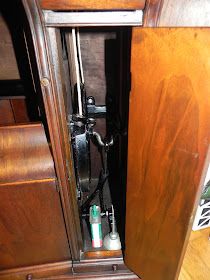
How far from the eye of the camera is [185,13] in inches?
17.1

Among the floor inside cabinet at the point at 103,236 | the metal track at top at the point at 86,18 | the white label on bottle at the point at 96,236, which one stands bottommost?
the floor inside cabinet at the point at 103,236

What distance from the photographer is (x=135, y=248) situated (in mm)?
893

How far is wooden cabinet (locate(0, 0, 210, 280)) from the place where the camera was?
0.48 metres

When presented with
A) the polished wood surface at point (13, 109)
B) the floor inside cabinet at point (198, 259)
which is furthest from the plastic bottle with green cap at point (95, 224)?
the polished wood surface at point (13, 109)

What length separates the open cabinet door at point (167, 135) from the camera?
0.47 m

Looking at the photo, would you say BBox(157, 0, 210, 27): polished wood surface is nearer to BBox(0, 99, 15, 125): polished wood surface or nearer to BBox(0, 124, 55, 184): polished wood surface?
BBox(0, 124, 55, 184): polished wood surface

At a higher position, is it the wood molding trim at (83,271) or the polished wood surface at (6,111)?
the polished wood surface at (6,111)

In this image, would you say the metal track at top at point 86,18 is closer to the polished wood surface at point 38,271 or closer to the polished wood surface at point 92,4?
the polished wood surface at point 92,4

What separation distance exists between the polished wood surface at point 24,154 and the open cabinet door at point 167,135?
0.26 m

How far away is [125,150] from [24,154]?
311mm

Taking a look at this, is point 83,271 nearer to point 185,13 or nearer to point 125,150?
point 125,150

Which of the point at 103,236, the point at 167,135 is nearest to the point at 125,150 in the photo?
the point at 167,135

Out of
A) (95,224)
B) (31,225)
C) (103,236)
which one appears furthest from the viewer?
(103,236)

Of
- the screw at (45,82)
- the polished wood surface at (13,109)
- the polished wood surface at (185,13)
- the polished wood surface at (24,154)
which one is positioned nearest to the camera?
the polished wood surface at (185,13)
